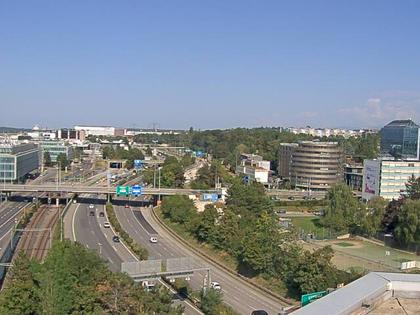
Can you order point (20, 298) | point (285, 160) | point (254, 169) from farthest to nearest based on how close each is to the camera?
point (285, 160) → point (254, 169) → point (20, 298)

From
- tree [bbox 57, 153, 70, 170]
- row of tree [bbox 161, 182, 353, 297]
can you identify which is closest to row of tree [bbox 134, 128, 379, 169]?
tree [bbox 57, 153, 70, 170]

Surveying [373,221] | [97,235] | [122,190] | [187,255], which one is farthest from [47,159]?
[373,221]

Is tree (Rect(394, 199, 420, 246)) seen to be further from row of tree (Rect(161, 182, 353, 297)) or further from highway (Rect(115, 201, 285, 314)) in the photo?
highway (Rect(115, 201, 285, 314))

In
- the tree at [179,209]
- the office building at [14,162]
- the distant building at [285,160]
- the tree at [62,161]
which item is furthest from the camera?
the tree at [62,161]

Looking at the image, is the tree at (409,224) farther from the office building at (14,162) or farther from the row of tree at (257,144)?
the office building at (14,162)

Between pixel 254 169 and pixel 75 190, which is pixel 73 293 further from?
pixel 254 169

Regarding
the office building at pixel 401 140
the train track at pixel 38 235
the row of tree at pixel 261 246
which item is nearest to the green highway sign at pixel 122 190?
the train track at pixel 38 235
